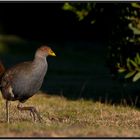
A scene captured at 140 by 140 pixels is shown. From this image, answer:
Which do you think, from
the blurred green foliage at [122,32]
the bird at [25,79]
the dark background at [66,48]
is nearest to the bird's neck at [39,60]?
the bird at [25,79]

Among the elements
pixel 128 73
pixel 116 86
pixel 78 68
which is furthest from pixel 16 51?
pixel 128 73

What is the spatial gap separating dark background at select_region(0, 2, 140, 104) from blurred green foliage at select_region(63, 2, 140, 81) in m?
0.36

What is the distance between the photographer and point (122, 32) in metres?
15.3

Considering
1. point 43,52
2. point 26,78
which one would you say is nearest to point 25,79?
point 26,78

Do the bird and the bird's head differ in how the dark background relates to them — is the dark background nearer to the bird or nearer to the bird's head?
the bird's head

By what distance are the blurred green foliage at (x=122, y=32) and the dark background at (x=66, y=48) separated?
0.36 meters

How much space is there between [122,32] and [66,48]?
59.4 ft

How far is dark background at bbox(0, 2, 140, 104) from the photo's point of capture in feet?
61.9

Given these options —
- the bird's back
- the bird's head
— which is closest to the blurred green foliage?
the bird's head

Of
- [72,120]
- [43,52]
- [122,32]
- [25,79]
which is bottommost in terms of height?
[72,120]

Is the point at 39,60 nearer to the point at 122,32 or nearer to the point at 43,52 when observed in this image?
the point at 43,52

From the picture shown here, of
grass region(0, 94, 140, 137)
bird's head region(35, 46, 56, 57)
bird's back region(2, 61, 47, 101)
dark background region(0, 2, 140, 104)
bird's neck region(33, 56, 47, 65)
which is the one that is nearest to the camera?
grass region(0, 94, 140, 137)

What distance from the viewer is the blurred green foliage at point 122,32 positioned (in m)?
14.5

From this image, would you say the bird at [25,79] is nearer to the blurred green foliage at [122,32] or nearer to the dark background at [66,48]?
the blurred green foliage at [122,32]
